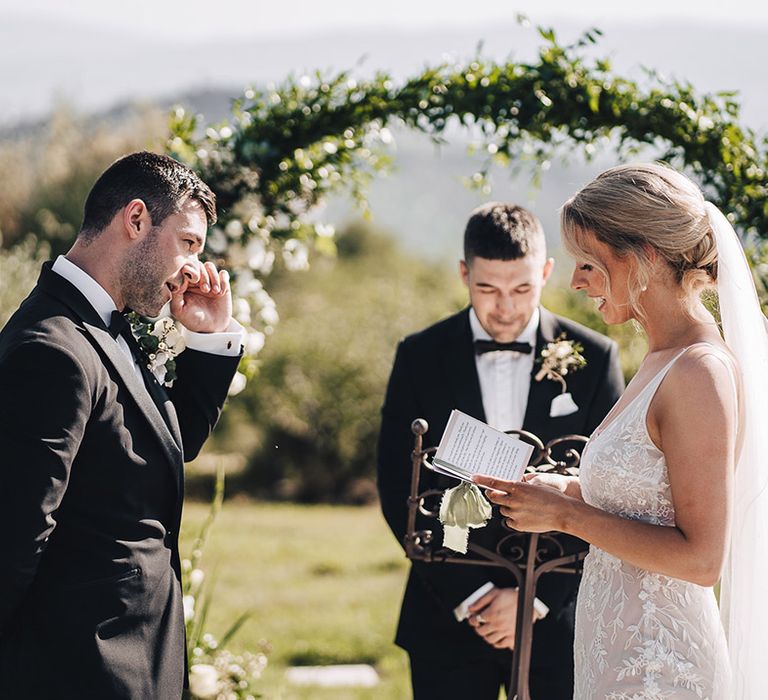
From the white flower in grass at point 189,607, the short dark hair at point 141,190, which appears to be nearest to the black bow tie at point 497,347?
the short dark hair at point 141,190

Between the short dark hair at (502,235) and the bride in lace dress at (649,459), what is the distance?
91cm

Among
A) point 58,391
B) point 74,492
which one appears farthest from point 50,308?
point 74,492

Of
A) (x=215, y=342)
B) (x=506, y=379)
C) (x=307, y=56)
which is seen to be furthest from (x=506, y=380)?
(x=307, y=56)

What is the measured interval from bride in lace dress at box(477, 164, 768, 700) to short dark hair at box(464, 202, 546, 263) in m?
0.91

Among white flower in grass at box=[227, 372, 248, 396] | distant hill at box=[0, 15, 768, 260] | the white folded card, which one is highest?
distant hill at box=[0, 15, 768, 260]

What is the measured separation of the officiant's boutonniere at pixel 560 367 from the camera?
370 cm

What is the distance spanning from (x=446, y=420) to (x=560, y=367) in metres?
0.47

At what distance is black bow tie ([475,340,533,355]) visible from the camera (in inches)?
149

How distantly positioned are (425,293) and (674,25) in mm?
10328

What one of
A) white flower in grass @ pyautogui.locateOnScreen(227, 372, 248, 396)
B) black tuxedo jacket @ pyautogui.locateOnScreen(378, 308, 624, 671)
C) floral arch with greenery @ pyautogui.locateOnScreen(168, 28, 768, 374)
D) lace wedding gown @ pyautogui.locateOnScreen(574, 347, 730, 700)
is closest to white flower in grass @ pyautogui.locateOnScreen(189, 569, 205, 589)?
white flower in grass @ pyautogui.locateOnScreen(227, 372, 248, 396)

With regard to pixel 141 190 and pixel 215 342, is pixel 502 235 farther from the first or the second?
pixel 141 190

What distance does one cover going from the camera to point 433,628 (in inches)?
145

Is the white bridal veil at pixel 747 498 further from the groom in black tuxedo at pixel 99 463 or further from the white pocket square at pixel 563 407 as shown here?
the groom in black tuxedo at pixel 99 463

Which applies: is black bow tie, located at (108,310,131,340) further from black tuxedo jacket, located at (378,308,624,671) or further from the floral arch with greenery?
the floral arch with greenery
